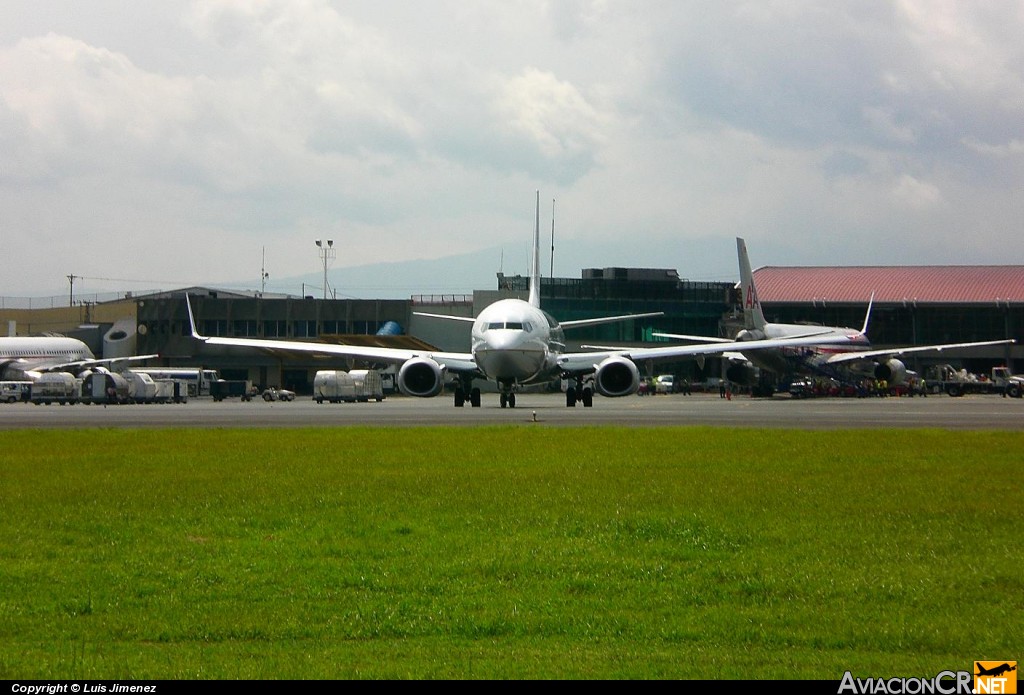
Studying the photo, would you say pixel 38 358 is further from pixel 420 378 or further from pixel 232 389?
pixel 420 378

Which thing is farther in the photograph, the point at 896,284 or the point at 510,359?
the point at 896,284

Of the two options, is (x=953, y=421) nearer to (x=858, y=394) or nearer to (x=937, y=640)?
(x=937, y=640)

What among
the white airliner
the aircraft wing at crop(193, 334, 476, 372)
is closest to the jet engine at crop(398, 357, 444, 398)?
the white airliner

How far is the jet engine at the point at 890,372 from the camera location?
245ft

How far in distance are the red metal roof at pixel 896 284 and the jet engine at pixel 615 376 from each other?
2779 inches

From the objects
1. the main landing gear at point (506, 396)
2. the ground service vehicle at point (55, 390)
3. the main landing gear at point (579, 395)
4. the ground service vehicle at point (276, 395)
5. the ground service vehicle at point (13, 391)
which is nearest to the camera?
the main landing gear at point (506, 396)

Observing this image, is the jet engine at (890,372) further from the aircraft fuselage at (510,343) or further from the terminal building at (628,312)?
the aircraft fuselage at (510,343)

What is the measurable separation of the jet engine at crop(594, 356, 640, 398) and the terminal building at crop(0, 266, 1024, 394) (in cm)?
5309

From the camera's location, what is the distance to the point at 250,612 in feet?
29.3

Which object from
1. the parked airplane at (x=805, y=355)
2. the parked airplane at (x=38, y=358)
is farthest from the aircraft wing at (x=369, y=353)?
the parked airplane at (x=38, y=358)

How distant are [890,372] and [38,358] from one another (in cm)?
5794

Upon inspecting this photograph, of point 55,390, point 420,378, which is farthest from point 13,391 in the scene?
point 420,378

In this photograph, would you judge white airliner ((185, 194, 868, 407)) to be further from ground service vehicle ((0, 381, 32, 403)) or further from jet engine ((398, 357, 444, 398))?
ground service vehicle ((0, 381, 32, 403))

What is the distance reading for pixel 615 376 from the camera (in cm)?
4422
